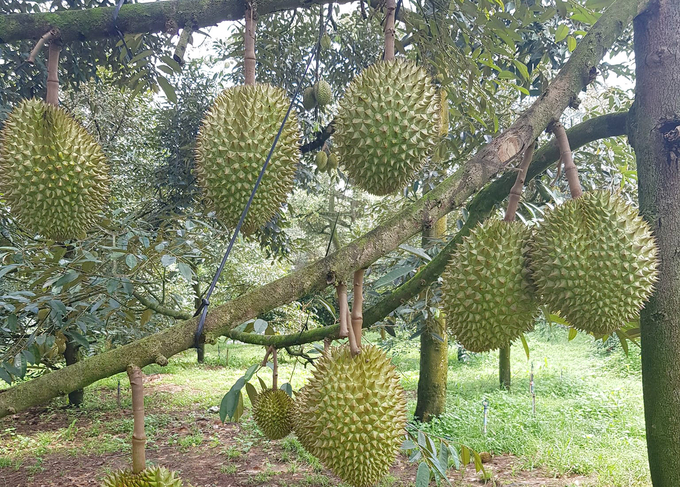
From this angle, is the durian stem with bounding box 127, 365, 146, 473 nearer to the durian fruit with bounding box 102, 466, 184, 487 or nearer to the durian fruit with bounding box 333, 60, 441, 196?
the durian fruit with bounding box 102, 466, 184, 487

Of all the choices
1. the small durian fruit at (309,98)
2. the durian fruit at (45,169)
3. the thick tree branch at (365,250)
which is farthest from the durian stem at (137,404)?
the small durian fruit at (309,98)

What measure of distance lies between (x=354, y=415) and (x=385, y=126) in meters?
0.61

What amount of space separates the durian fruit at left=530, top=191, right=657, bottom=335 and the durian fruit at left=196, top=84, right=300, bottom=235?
61cm

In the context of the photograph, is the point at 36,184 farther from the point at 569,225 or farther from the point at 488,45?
the point at 488,45

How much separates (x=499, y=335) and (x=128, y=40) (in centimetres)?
125

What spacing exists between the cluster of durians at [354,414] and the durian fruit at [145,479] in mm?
287

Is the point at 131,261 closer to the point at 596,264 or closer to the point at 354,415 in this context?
the point at 354,415

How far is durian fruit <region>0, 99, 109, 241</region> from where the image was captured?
Answer: 1088 millimetres

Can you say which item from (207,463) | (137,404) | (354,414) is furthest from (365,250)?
(207,463)

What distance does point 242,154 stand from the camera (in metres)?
1.03

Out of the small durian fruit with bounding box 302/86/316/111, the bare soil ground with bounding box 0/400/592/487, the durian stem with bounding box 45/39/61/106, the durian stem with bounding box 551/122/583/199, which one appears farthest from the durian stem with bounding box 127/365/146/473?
the bare soil ground with bounding box 0/400/592/487

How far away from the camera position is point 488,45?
65.9 inches

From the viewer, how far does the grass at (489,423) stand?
4.24 m

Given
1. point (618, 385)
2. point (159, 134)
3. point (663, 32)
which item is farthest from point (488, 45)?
point (618, 385)
